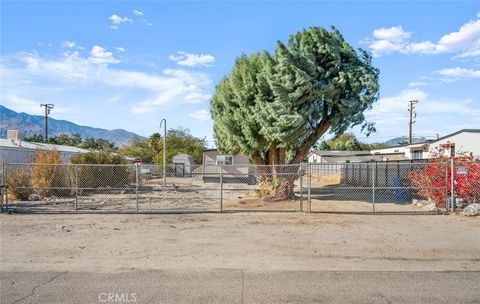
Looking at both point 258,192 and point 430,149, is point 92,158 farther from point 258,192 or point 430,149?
point 430,149

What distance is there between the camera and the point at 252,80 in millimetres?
18391

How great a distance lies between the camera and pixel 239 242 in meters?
9.81

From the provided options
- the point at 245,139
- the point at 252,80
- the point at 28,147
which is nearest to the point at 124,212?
the point at 245,139

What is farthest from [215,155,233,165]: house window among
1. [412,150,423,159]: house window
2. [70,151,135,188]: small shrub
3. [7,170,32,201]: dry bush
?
[7,170,32,201]: dry bush

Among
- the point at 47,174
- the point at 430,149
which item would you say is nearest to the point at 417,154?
the point at 430,149

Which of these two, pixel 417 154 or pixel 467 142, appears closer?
pixel 467 142

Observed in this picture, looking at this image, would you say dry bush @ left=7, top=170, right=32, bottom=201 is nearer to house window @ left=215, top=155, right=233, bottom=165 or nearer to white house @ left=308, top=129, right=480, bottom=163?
white house @ left=308, top=129, right=480, bottom=163

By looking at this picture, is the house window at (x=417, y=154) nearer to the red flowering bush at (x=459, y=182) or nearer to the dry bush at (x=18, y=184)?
the red flowering bush at (x=459, y=182)

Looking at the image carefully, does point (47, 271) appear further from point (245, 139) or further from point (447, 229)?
point (245, 139)

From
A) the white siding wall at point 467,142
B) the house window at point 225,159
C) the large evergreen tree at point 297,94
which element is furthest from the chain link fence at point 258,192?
the house window at point 225,159

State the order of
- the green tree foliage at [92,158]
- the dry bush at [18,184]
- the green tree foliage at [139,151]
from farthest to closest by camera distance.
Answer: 1. the green tree foliage at [139,151]
2. the green tree foliage at [92,158]
3. the dry bush at [18,184]

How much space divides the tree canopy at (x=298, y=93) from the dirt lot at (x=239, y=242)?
4.99 m
